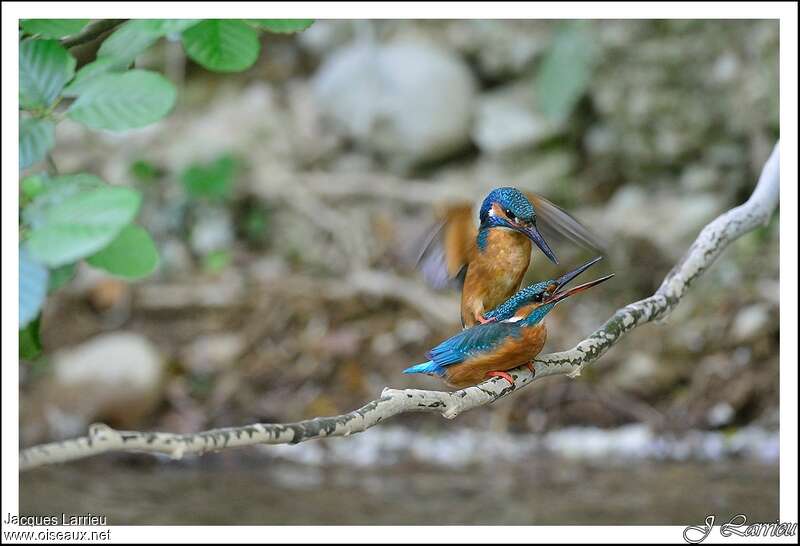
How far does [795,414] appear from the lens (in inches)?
49.0

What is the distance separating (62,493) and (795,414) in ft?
4.97

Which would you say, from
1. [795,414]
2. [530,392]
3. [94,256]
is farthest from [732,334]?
[94,256]

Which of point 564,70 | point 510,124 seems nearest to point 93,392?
point 510,124

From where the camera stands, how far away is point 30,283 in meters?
0.68

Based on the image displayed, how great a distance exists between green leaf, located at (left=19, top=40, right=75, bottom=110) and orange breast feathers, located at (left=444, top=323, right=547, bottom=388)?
40 centimetres

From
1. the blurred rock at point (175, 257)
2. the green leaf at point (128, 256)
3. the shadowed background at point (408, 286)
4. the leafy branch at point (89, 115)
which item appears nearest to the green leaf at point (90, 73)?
the leafy branch at point (89, 115)

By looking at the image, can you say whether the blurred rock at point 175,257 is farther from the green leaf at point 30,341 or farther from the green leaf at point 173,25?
the green leaf at point 173,25

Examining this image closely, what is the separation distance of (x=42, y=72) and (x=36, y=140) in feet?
0.21

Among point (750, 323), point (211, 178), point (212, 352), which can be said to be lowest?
point (750, 323)

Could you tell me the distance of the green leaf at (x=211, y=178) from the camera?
119 inches

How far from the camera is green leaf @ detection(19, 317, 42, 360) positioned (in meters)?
0.85

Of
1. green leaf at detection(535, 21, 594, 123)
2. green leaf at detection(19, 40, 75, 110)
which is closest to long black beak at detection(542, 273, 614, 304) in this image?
green leaf at detection(19, 40, 75, 110)

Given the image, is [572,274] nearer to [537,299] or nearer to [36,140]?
[537,299]

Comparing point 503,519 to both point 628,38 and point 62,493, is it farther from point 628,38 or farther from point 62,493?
point 628,38
